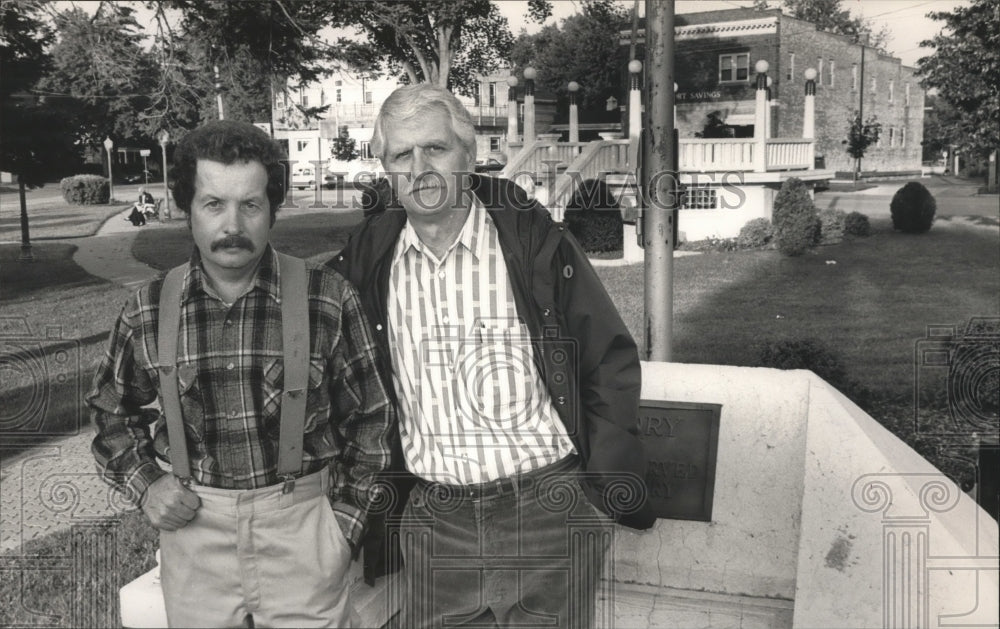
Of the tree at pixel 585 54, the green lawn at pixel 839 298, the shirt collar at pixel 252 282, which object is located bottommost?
the green lawn at pixel 839 298

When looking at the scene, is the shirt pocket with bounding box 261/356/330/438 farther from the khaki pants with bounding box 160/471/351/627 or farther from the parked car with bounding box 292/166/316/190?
the parked car with bounding box 292/166/316/190

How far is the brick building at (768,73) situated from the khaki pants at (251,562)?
34848 millimetres

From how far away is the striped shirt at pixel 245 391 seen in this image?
8.91 feet

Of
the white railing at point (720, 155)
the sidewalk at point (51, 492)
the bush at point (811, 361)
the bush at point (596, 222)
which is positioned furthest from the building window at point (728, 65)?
the sidewalk at point (51, 492)

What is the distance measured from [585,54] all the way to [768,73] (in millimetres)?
12202

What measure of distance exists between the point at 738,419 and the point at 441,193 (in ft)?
7.25

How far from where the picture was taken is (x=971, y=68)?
12.7 m

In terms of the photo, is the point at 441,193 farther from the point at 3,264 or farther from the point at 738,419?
the point at 3,264

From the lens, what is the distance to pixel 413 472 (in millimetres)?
3096

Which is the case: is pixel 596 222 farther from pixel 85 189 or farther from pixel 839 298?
pixel 85 189

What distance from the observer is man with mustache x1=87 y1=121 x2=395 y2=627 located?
2.70 metres

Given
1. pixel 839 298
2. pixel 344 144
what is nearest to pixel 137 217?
pixel 344 144

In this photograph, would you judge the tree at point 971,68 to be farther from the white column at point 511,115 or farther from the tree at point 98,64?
the tree at point 98,64

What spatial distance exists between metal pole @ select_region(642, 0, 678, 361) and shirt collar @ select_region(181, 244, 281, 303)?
3.13 m
